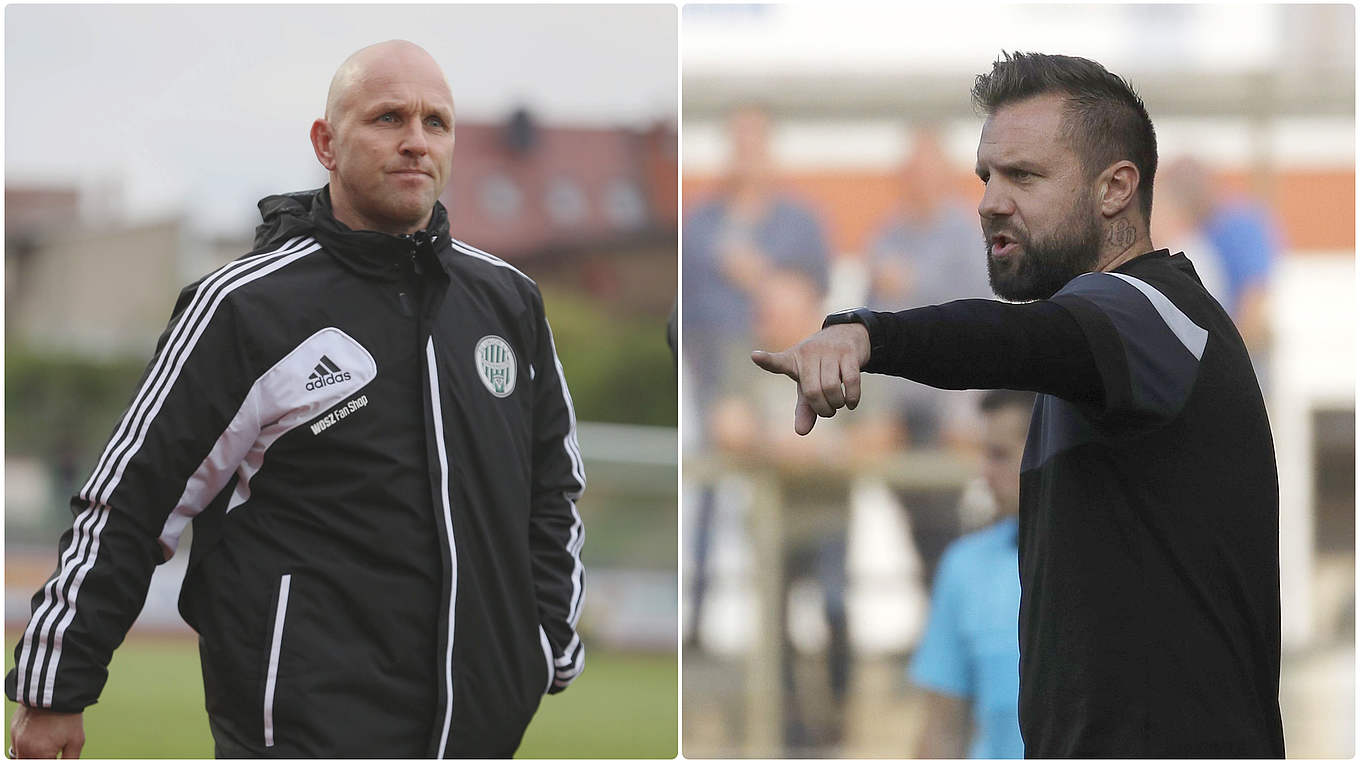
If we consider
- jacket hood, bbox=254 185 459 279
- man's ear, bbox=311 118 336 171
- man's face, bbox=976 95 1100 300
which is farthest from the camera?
man's ear, bbox=311 118 336 171

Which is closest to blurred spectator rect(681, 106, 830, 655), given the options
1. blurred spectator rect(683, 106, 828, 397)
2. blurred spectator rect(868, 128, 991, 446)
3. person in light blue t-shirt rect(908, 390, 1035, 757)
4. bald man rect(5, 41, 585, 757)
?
blurred spectator rect(683, 106, 828, 397)

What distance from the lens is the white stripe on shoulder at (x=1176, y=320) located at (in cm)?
205

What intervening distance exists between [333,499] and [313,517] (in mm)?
49

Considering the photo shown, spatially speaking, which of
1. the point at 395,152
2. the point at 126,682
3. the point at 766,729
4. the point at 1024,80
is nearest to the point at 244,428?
the point at 395,152

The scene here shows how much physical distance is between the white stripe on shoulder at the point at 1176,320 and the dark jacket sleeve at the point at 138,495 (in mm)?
1573

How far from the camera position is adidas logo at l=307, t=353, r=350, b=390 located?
8.61 feet

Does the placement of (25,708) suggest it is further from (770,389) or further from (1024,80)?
(770,389)

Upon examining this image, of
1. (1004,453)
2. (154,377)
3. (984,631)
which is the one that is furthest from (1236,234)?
(154,377)

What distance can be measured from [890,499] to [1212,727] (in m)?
3.77

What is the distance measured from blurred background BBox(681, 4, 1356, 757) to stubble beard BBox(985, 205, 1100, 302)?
3381mm

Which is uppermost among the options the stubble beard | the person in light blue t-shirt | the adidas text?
the stubble beard

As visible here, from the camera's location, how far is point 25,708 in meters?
2.54

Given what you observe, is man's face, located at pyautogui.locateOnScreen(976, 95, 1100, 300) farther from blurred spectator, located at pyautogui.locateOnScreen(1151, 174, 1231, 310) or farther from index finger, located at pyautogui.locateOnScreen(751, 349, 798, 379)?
blurred spectator, located at pyautogui.locateOnScreen(1151, 174, 1231, 310)

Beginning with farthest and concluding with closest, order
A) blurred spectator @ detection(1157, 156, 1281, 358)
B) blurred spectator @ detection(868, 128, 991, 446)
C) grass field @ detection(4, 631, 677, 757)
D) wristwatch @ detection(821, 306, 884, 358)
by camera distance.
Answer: grass field @ detection(4, 631, 677, 757)
blurred spectator @ detection(1157, 156, 1281, 358)
blurred spectator @ detection(868, 128, 991, 446)
wristwatch @ detection(821, 306, 884, 358)
